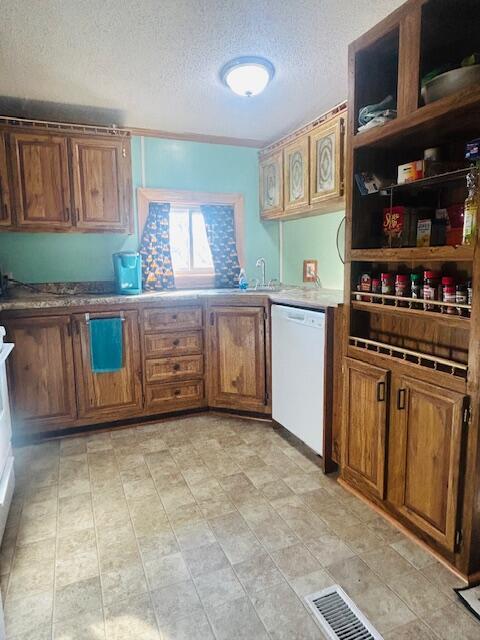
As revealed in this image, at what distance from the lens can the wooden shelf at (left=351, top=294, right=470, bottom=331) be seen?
1512 mm

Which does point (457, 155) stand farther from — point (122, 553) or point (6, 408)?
point (6, 408)

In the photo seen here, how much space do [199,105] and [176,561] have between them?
2.76 metres

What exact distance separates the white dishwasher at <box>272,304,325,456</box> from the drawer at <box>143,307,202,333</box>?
0.65 metres

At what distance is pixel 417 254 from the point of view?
166cm

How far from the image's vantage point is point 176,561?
66.2 inches

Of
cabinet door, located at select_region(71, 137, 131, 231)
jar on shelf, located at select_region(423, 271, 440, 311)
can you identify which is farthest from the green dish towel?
jar on shelf, located at select_region(423, 271, 440, 311)

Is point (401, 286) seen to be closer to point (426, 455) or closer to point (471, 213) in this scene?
point (471, 213)

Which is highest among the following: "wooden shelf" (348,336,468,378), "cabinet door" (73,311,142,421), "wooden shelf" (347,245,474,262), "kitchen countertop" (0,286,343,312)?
"wooden shelf" (347,245,474,262)

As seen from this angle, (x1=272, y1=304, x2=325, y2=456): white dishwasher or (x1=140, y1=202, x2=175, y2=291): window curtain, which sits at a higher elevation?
(x1=140, y1=202, x2=175, y2=291): window curtain

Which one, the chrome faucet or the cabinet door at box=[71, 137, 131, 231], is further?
the chrome faucet

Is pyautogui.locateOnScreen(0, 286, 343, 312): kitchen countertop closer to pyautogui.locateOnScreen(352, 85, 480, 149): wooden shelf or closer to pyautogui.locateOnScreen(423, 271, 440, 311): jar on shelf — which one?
pyautogui.locateOnScreen(423, 271, 440, 311): jar on shelf

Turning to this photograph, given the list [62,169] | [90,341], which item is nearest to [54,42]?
[62,169]

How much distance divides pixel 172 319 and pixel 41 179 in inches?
53.0

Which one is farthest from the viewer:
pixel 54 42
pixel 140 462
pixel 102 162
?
pixel 102 162
